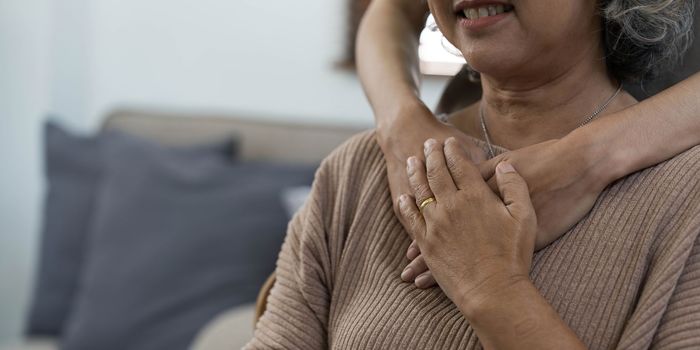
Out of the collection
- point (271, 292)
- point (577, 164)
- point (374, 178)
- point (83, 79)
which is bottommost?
point (83, 79)

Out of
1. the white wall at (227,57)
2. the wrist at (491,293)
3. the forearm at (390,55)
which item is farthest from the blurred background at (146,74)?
the wrist at (491,293)

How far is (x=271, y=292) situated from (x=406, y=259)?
0.22 m

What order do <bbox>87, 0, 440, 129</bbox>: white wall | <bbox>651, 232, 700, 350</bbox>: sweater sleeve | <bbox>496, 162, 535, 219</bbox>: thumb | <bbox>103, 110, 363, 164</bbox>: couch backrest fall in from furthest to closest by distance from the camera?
1. <bbox>87, 0, 440, 129</bbox>: white wall
2. <bbox>103, 110, 363, 164</bbox>: couch backrest
3. <bbox>496, 162, 535, 219</bbox>: thumb
4. <bbox>651, 232, 700, 350</bbox>: sweater sleeve

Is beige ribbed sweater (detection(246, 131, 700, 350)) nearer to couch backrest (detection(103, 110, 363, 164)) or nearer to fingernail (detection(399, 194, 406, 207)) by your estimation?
fingernail (detection(399, 194, 406, 207))

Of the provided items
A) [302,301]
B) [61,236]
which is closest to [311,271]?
[302,301]

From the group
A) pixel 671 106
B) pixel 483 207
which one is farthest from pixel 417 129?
pixel 671 106

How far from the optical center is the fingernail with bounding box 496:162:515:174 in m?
1.34

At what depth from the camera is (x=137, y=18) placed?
12.3ft

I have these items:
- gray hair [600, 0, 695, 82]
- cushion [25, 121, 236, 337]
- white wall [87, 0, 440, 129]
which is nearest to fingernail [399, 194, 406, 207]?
gray hair [600, 0, 695, 82]

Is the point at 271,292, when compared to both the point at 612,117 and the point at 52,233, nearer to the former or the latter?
the point at 612,117

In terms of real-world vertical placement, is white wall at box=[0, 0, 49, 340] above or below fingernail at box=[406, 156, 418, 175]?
below

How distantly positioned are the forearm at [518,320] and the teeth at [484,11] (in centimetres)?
36

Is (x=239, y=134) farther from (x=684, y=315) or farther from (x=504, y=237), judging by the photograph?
(x=684, y=315)

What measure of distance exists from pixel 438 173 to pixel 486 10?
8.7 inches
